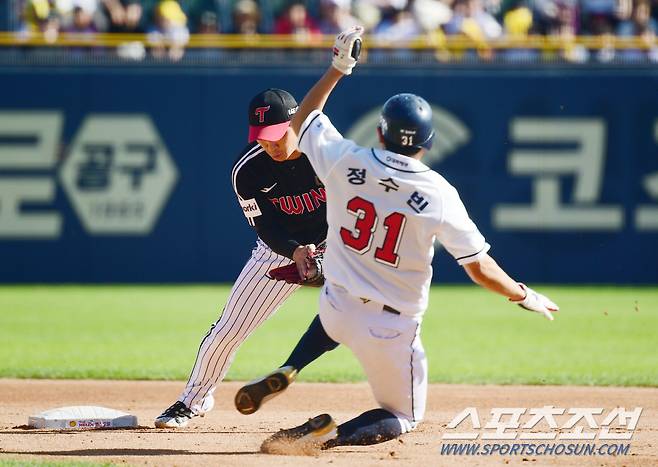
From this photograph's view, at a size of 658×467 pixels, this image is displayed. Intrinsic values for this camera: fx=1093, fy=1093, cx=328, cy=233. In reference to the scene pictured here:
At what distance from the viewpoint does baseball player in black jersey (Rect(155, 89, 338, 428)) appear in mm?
6352

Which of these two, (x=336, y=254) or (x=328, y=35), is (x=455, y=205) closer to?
(x=336, y=254)

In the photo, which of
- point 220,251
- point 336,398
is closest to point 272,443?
point 336,398

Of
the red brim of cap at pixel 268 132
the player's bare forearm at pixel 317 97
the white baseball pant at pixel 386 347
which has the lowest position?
the white baseball pant at pixel 386 347

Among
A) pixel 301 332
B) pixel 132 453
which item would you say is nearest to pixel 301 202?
pixel 132 453

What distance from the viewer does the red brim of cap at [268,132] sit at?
20.2 ft

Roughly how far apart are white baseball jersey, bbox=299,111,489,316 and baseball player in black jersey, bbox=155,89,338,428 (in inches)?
37.6

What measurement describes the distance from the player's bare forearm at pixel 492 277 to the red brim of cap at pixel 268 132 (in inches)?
60.0

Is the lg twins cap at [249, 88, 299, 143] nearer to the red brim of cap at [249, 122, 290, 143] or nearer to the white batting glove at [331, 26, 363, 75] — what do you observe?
the red brim of cap at [249, 122, 290, 143]

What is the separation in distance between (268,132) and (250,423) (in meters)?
1.95

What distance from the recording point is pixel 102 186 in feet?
48.9

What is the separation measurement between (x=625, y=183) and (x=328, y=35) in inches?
180

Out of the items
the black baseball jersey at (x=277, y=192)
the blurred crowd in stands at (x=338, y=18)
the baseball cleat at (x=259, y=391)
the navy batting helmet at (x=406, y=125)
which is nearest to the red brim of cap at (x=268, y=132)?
the black baseball jersey at (x=277, y=192)

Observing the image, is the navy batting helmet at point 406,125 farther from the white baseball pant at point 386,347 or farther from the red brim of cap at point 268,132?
the red brim of cap at point 268,132

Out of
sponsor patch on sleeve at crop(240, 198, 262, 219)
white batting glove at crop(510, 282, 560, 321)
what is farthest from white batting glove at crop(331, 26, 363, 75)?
white batting glove at crop(510, 282, 560, 321)
